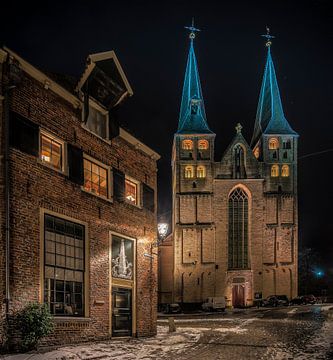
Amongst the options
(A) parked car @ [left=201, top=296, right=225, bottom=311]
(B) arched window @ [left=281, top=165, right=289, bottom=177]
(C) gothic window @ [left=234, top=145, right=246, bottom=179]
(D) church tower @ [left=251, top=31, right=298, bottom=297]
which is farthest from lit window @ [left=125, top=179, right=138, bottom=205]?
(B) arched window @ [left=281, top=165, right=289, bottom=177]

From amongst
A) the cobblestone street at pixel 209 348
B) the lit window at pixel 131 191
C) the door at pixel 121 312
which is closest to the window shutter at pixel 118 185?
the lit window at pixel 131 191

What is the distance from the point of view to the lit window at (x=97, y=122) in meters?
17.0

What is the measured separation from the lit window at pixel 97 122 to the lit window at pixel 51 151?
192 cm

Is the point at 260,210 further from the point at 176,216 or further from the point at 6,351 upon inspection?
the point at 6,351

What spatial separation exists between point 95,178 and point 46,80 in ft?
13.3

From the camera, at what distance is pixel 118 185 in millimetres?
18266

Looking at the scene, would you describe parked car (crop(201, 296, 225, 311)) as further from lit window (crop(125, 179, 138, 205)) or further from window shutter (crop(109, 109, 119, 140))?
window shutter (crop(109, 109, 119, 140))

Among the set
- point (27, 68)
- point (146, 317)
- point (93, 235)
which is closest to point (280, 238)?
point (146, 317)

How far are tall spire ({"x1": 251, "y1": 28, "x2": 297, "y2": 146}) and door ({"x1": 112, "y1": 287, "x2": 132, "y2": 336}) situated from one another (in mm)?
49524

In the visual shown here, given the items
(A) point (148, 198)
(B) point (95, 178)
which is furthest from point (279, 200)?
(B) point (95, 178)

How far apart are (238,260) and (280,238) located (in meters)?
5.72

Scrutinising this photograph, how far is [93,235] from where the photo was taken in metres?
16.4

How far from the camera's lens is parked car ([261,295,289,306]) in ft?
179

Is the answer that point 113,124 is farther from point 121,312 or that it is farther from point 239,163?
point 239,163
